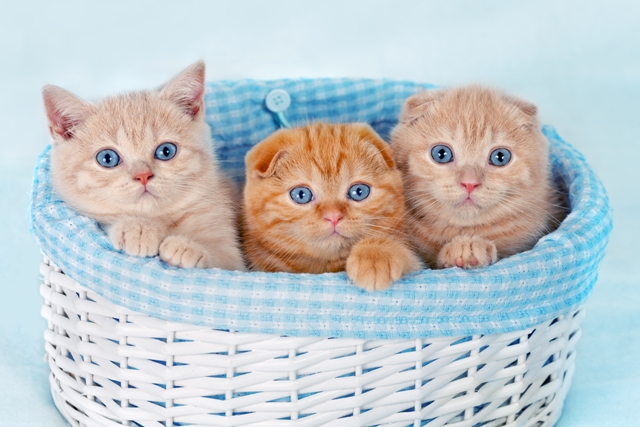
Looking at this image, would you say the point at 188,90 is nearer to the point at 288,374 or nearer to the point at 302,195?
the point at 302,195

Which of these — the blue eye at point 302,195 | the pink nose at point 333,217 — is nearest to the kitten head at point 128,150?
the blue eye at point 302,195

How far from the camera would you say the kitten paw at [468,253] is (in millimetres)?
1961

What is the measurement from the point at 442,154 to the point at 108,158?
1068 millimetres

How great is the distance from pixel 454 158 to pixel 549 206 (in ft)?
1.44

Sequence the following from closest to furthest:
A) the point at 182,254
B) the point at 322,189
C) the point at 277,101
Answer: the point at 182,254 → the point at 322,189 → the point at 277,101

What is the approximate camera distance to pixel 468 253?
6.48ft

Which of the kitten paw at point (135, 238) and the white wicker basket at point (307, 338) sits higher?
the kitten paw at point (135, 238)

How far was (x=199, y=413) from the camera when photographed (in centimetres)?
183

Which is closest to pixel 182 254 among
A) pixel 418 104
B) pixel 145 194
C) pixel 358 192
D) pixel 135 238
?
pixel 135 238

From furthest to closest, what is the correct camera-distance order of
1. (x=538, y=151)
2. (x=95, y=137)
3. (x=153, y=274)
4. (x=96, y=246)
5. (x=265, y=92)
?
(x=265, y=92)
(x=538, y=151)
(x=95, y=137)
(x=96, y=246)
(x=153, y=274)

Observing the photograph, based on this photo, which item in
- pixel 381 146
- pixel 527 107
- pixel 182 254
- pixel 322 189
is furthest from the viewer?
pixel 527 107

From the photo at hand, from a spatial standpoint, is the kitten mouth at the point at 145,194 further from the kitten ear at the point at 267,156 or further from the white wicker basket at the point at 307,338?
the kitten ear at the point at 267,156

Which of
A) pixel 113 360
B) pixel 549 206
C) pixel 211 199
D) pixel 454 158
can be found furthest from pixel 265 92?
pixel 113 360

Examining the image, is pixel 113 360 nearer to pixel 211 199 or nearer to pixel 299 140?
pixel 211 199
